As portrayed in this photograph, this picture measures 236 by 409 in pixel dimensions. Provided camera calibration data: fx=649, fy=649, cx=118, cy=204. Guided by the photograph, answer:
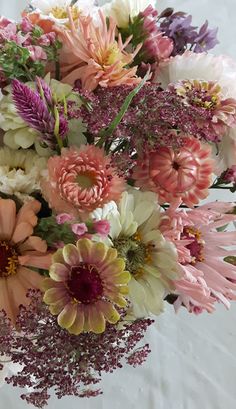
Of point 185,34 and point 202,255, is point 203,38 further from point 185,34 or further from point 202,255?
point 202,255

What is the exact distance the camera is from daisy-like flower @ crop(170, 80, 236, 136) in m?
0.57

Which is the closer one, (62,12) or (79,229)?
(79,229)

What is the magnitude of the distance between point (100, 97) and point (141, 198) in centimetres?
9

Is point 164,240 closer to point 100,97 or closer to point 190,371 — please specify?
point 100,97

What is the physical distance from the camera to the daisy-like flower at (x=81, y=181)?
1.66 ft

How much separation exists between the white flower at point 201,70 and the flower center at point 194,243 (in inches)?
5.2

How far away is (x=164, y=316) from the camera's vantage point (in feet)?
3.55

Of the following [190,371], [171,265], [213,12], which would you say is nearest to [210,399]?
[190,371]

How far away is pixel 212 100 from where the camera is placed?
1.91 feet

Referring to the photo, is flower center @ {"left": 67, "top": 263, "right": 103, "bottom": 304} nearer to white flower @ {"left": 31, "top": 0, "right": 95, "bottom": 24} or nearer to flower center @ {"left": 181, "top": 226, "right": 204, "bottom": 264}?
flower center @ {"left": 181, "top": 226, "right": 204, "bottom": 264}

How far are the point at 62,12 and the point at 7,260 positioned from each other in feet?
0.86

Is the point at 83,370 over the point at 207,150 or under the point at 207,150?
under

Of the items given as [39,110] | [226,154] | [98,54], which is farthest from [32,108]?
[226,154]

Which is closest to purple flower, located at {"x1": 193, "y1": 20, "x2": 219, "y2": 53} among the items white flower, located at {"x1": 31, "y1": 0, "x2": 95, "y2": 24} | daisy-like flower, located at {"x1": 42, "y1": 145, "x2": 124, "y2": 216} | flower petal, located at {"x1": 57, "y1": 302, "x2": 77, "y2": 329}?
white flower, located at {"x1": 31, "y1": 0, "x2": 95, "y2": 24}
